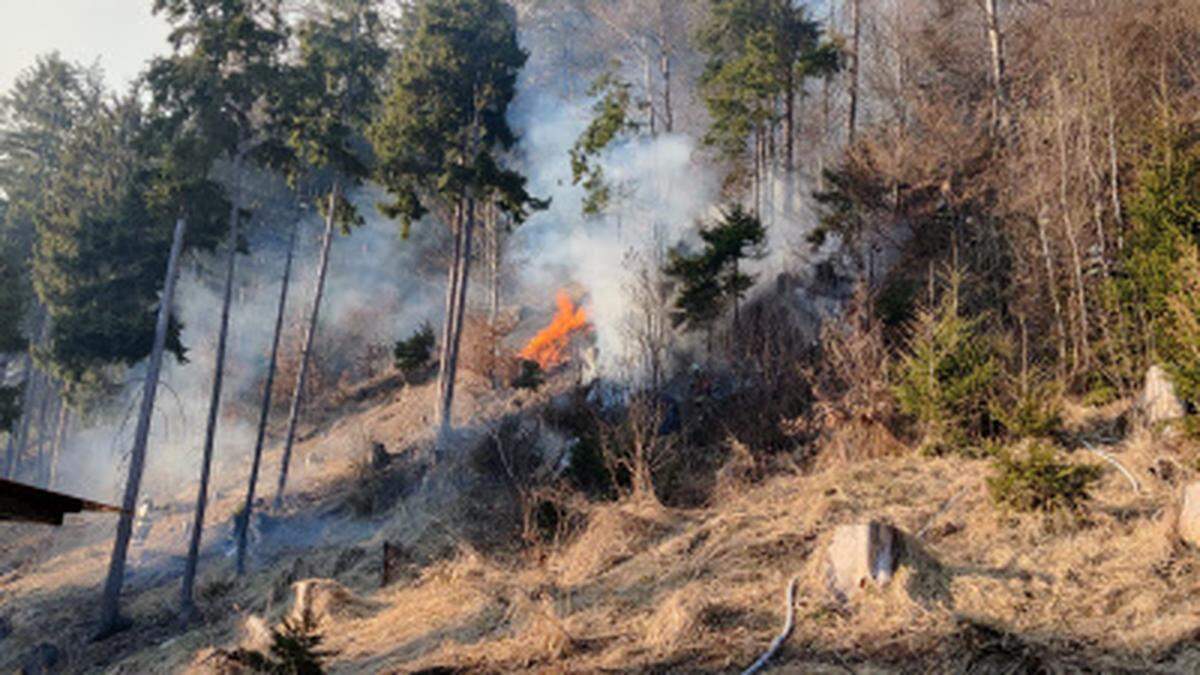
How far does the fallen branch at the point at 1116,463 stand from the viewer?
836cm

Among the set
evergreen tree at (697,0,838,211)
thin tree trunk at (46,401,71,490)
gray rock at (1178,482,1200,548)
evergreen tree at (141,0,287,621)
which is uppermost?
evergreen tree at (697,0,838,211)

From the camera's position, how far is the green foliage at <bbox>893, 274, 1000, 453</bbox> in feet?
36.2

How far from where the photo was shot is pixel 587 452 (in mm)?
13758

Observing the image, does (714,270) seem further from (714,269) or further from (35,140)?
(35,140)

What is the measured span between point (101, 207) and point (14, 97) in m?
16.1

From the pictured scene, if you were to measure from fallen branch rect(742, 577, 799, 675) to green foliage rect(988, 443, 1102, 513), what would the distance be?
104 inches

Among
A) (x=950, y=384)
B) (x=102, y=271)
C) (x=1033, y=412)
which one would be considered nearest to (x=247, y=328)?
(x=102, y=271)

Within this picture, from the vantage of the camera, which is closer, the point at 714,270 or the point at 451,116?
the point at 714,270

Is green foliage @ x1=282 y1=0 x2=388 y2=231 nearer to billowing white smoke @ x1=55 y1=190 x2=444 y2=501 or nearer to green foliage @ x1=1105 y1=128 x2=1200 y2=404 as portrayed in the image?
billowing white smoke @ x1=55 y1=190 x2=444 y2=501

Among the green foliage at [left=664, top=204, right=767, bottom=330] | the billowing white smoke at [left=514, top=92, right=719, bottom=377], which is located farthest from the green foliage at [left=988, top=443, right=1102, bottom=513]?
the green foliage at [left=664, top=204, right=767, bottom=330]

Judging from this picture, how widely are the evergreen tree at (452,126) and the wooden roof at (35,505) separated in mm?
17806

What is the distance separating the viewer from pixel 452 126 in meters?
23.4

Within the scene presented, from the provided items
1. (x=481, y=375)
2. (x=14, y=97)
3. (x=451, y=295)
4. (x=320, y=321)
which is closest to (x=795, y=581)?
(x=451, y=295)

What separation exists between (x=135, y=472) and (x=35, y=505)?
14.9 meters
